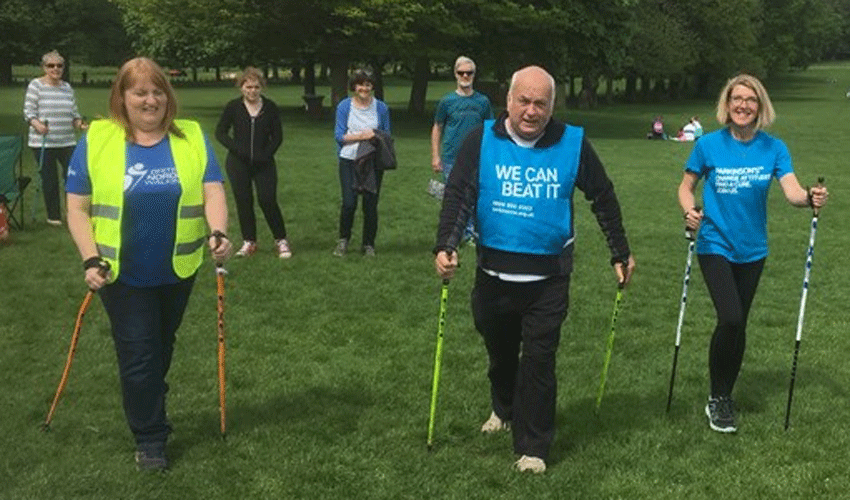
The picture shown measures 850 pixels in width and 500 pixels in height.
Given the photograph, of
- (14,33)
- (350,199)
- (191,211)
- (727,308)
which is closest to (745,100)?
(727,308)

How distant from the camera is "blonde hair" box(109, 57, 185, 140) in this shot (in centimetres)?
480

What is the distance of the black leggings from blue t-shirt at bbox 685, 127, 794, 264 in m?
0.07

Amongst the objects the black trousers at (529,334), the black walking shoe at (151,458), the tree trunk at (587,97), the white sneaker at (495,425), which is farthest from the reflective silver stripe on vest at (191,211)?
the tree trunk at (587,97)

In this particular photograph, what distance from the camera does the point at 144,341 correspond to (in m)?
4.96

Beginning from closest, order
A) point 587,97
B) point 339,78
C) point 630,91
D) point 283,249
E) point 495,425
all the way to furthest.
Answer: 1. point 495,425
2. point 283,249
3. point 339,78
4. point 587,97
5. point 630,91

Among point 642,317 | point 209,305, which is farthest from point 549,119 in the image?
point 209,305

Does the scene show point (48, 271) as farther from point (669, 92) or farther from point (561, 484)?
point (669, 92)

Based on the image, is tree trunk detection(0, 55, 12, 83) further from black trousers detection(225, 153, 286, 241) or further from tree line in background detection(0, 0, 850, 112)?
black trousers detection(225, 153, 286, 241)

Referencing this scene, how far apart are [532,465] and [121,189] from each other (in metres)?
2.67

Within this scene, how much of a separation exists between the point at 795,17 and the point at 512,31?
57702 millimetres

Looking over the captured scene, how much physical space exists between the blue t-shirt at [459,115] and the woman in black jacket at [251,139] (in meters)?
1.90

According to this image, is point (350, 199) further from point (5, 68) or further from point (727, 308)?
point (5, 68)

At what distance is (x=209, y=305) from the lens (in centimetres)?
870

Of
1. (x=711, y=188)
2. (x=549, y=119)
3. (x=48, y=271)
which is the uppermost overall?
(x=549, y=119)
